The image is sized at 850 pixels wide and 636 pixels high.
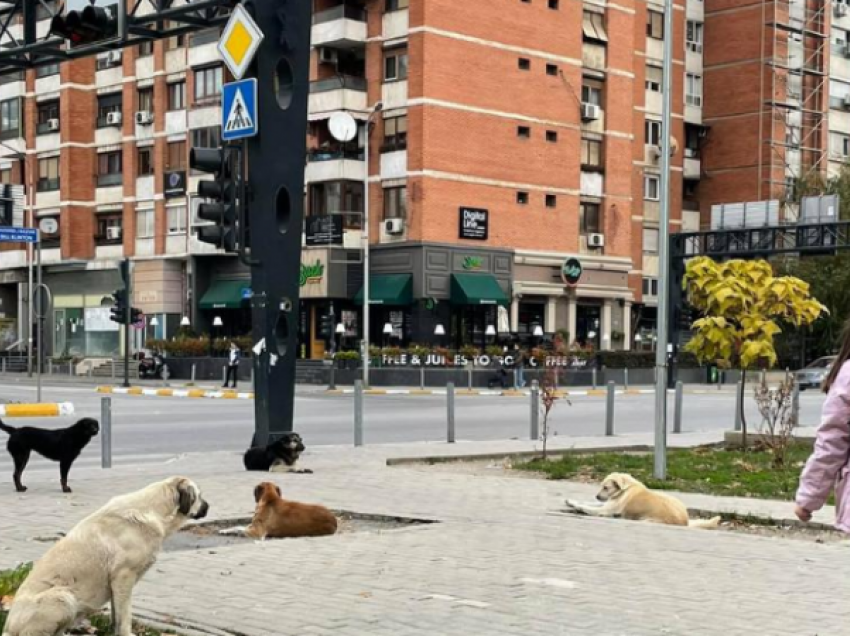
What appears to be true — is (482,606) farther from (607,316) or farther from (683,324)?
(607,316)

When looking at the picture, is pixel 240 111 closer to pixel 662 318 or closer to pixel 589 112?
pixel 662 318

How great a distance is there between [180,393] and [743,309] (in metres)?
23.5

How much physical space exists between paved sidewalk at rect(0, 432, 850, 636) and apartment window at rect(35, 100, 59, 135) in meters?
52.0

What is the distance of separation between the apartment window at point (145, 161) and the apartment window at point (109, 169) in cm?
145

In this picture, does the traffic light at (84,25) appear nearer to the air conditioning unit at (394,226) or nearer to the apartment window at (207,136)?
the air conditioning unit at (394,226)

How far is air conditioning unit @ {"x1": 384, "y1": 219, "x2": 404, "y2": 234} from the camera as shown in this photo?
4659 cm

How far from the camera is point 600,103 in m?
54.3

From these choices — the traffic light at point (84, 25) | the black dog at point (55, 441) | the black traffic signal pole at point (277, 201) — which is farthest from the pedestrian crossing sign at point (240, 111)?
the black dog at point (55, 441)

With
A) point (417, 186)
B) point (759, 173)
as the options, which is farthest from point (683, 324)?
point (759, 173)

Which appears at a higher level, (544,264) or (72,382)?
(544,264)

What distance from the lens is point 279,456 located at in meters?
13.9

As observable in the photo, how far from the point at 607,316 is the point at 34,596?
50.0 metres

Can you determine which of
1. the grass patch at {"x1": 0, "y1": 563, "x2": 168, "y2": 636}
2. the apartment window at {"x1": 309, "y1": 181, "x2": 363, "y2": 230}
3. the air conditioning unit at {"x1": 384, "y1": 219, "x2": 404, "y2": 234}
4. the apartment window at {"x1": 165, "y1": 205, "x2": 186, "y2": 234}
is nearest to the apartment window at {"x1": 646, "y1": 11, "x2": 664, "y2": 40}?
the apartment window at {"x1": 309, "y1": 181, "x2": 363, "y2": 230}

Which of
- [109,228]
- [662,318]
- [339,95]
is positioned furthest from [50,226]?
[662,318]
